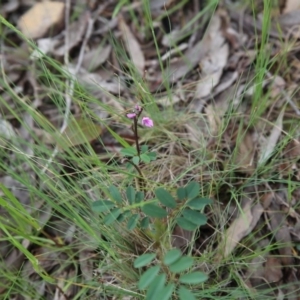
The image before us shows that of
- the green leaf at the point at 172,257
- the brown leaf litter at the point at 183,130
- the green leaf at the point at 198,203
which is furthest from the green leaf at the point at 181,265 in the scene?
the brown leaf litter at the point at 183,130

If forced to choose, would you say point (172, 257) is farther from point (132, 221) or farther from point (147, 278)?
point (132, 221)

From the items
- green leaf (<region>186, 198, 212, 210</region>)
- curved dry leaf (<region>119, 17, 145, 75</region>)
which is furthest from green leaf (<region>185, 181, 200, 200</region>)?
curved dry leaf (<region>119, 17, 145, 75</region>)

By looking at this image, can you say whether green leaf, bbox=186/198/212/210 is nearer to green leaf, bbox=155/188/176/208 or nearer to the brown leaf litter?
green leaf, bbox=155/188/176/208

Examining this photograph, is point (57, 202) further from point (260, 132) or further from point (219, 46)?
point (219, 46)

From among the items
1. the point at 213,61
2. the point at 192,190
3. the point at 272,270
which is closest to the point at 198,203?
the point at 192,190

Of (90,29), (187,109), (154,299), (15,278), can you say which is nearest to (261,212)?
(187,109)

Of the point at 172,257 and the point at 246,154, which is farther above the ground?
the point at 172,257
